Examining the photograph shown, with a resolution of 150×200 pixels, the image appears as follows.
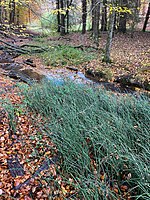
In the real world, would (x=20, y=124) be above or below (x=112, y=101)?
below

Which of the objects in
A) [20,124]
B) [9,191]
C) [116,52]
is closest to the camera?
[9,191]

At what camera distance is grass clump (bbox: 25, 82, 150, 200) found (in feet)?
7.82

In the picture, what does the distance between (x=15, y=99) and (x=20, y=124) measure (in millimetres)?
1322

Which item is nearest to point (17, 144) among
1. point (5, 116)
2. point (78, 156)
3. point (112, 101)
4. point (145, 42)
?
point (5, 116)

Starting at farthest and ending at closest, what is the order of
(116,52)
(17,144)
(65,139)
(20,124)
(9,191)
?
(116,52) → (20,124) → (17,144) → (65,139) → (9,191)

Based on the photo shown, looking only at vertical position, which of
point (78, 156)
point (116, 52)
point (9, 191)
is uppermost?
point (116, 52)

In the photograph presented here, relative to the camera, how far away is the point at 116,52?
12.6m

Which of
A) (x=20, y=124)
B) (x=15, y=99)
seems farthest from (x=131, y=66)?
(x=20, y=124)

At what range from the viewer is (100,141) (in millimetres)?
2975

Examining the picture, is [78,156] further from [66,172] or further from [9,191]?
[9,191]

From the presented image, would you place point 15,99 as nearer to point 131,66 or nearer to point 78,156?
point 78,156

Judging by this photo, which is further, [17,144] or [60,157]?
[17,144]

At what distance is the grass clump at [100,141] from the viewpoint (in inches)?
93.9

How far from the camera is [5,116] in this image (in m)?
4.35
